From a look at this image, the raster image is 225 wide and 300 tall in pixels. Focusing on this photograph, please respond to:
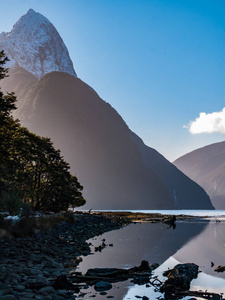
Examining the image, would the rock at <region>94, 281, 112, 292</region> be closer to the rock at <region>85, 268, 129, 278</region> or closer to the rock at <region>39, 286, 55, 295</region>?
the rock at <region>85, 268, 129, 278</region>

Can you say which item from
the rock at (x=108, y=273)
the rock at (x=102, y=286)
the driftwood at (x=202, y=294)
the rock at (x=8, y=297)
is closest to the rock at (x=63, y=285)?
the rock at (x=102, y=286)

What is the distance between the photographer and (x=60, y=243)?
24188 millimetres

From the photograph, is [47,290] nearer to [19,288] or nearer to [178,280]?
[19,288]

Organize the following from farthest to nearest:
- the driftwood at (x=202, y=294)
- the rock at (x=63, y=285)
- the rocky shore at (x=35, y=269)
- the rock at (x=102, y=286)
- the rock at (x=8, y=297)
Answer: the rock at (x=102, y=286), the rock at (x=63, y=285), the driftwood at (x=202, y=294), the rocky shore at (x=35, y=269), the rock at (x=8, y=297)

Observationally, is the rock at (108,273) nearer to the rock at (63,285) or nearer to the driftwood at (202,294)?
the rock at (63,285)

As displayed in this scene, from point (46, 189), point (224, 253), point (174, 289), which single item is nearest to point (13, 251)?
point (174, 289)

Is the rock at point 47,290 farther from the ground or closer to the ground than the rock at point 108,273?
farther from the ground

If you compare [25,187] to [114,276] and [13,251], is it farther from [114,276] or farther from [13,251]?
[114,276]

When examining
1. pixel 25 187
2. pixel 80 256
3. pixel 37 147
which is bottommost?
pixel 80 256

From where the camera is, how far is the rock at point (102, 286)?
1269 centimetres

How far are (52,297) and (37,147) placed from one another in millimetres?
42091

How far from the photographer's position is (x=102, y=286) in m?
12.9

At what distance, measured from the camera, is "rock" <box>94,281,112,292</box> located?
41.6ft

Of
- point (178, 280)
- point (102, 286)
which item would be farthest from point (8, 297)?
point (178, 280)
